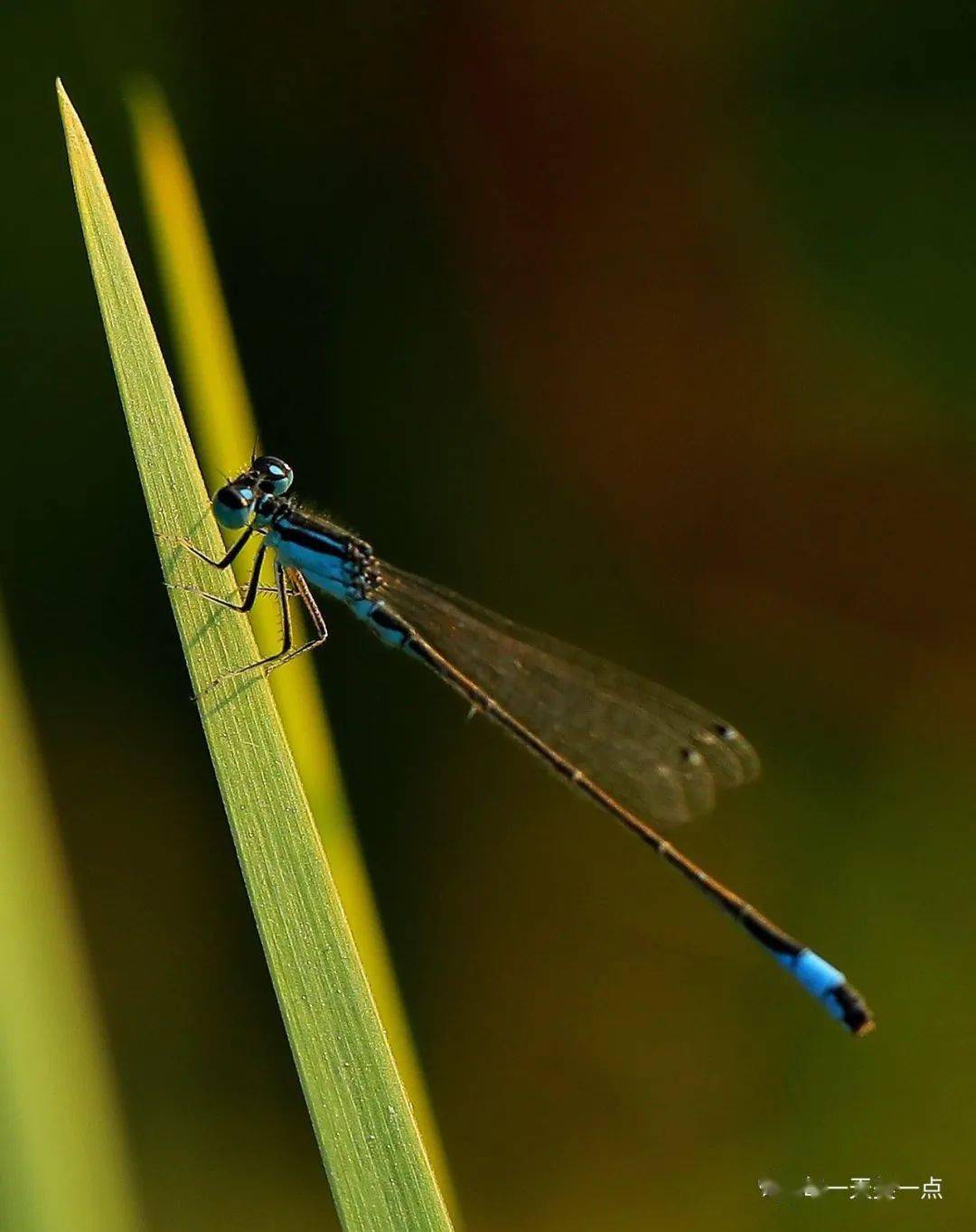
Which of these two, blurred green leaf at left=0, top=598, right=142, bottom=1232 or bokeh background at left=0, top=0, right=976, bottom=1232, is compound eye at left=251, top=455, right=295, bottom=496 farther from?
blurred green leaf at left=0, top=598, right=142, bottom=1232

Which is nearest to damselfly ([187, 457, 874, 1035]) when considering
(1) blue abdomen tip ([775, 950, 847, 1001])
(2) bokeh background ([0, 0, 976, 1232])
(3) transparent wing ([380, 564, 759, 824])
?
(3) transparent wing ([380, 564, 759, 824])

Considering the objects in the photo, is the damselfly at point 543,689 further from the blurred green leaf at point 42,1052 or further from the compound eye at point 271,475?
the blurred green leaf at point 42,1052

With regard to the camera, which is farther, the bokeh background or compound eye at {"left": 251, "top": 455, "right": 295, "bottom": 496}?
the bokeh background

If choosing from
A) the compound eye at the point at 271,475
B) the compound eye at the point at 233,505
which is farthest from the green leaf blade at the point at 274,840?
the compound eye at the point at 271,475

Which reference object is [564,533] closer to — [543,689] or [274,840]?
[543,689]

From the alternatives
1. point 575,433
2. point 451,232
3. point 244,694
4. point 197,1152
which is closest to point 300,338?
point 451,232

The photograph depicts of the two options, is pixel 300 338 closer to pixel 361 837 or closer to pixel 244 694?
pixel 361 837

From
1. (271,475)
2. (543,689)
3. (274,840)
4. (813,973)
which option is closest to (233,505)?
(271,475)
